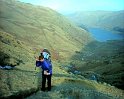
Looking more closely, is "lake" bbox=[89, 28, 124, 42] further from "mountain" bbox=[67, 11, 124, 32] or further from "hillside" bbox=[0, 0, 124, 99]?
"hillside" bbox=[0, 0, 124, 99]

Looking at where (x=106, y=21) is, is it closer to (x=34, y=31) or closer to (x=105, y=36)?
(x=105, y=36)

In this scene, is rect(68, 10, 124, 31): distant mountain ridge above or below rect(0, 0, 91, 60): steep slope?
above

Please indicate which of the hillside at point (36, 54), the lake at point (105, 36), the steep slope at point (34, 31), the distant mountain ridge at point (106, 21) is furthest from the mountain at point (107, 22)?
the hillside at point (36, 54)

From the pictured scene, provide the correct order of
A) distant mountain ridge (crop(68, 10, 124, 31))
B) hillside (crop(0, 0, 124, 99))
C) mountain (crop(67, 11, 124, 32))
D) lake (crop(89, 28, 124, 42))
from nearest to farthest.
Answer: hillside (crop(0, 0, 124, 99)) < lake (crop(89, 28, 124, 42)) < mountain (crop(67, 11, 124, 32)) < distant mountain ridge (crop(68, 10, 124, 31))

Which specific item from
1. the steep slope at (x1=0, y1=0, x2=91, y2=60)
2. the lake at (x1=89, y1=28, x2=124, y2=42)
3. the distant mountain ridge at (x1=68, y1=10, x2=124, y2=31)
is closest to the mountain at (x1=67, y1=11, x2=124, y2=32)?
the distant mountain ridge at (x1=68, y1=10, x2=124, y2=31)

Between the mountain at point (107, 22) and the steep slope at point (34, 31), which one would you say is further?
the mountain at point (107, 22)

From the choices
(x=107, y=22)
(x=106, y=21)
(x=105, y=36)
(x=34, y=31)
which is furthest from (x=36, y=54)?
(x=106, y=21)

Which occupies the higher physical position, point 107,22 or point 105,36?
point 107,22

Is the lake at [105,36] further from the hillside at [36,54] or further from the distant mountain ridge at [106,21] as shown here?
the hillside at [36,54]

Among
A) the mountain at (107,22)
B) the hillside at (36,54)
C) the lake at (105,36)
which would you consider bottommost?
Answer: the hillside at (36,54)

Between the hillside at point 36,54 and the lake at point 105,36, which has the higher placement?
the lake at point 105,36

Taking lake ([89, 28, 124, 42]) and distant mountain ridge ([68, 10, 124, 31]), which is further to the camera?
distant mountain ridge ([68, 10, 124, 31])

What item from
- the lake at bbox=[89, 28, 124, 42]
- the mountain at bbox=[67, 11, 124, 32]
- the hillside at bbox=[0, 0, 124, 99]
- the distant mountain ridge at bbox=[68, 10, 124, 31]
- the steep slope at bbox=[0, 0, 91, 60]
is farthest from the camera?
the distant mountain ridge at bbox=[68, 10, 124, 31]

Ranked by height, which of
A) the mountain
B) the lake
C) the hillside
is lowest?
the hillside
